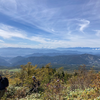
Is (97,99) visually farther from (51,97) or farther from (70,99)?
(51,97)

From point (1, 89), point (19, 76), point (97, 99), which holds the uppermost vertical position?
point (97, 99)

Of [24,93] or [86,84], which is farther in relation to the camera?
[24,93]

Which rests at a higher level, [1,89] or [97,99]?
[97,99]

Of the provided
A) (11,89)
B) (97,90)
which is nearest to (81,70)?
(97,90)

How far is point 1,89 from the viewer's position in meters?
6.36

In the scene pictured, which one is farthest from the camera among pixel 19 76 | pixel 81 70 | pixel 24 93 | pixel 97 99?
pixel 19 76

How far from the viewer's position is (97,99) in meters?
3.94

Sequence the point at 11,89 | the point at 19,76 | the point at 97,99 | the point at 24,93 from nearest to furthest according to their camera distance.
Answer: the point at 97,99
the point at 24,93
the point at 11,89
the point at 19,76

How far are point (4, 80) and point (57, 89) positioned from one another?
425 cm

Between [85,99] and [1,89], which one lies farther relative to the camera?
[1,89]

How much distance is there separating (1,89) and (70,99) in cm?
516

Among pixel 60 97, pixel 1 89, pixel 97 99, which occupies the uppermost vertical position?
pixel 97 99

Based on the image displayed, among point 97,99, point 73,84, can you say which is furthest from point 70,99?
point 73,84

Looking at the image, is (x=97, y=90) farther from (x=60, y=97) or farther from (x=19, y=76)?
(x=19, y=76)
